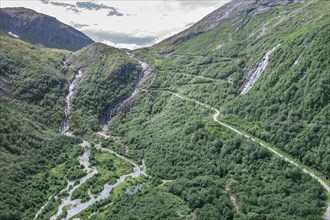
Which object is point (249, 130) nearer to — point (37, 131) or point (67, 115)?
point (37, 131)

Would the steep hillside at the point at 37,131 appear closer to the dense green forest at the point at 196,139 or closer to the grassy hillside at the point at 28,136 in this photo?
the grassy hillside at the point at 28,136

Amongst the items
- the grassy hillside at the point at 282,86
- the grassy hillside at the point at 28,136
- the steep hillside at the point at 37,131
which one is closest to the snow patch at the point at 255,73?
the grassy hillside at the point at 282,86

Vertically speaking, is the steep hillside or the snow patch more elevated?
the snow patch

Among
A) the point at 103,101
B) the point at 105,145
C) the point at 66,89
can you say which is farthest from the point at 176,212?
the point at 66,89

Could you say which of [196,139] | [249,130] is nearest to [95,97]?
[196,139]

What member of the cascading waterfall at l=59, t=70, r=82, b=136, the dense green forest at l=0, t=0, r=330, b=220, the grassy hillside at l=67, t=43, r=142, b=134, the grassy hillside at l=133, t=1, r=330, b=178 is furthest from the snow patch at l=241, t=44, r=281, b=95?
the cascading waterfall at l=59, t=70, r=82, b=136

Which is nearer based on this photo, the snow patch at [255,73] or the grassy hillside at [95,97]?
the snow patch at [255,73]

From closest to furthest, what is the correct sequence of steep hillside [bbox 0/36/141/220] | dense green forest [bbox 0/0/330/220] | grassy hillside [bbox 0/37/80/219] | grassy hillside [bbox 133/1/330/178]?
1. dense green forest [bbox 0/0/330/220]
2. grassy hillside [bbox 133/1/330/178]
3. grassy hillside [bbox 0/37/80/219]
4. steep hillside [bbox 0/36/141/220]

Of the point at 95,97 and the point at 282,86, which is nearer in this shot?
the point at 282,86

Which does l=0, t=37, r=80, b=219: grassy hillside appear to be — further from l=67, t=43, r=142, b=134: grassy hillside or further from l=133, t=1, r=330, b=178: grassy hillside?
l=133, t=1, r=330, b=178: grassy hillside
